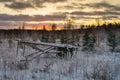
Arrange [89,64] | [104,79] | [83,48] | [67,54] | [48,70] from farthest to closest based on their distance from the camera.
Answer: [83,48] < [67,54] < [89,64] < [48,70] < [104,79]

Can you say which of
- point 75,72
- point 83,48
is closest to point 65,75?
point 75,72

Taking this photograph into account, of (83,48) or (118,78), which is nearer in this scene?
(118,78)

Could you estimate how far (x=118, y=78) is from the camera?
922 centimetres

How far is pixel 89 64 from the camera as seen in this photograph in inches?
445

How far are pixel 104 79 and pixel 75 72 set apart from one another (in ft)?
4.59

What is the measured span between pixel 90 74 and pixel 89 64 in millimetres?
1873

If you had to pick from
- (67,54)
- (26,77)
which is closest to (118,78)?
(26,77)

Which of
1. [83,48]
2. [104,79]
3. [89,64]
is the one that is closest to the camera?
[104,79]

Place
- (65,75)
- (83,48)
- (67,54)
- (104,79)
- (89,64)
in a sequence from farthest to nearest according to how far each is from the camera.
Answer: (83,48)
(67,54)
(89,64)
(65,75)
(104,79)

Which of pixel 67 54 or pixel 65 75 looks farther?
pixel 67 54

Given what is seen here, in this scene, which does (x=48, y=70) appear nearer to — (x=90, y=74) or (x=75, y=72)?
(x=75, y=72)

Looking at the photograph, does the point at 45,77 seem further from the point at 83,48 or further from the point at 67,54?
the point at 83,48

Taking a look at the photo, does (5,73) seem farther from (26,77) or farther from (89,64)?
(89,64)

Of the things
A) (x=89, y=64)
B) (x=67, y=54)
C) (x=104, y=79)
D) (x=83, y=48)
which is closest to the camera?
(x=104, y=79)
